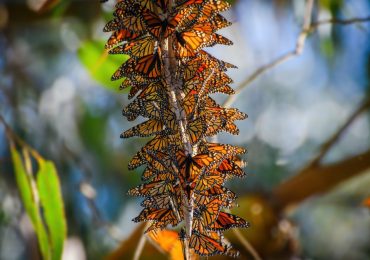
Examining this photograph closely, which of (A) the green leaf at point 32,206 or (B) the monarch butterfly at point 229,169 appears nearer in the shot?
(B) the monarch butterfly at point 229,169

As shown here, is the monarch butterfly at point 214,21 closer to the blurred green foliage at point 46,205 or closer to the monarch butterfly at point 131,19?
the monarch butterfly at point 131,19

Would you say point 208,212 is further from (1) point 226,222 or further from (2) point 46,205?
(2) point 46,205

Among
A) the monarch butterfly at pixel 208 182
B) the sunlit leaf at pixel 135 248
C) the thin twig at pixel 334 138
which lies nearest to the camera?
the monarch butterfly at pixel 208 182

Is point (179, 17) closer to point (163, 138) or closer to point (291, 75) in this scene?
point (163, 138)

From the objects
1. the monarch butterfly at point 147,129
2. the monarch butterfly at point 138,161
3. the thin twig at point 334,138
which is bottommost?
the monarch butterfly at point 138,161

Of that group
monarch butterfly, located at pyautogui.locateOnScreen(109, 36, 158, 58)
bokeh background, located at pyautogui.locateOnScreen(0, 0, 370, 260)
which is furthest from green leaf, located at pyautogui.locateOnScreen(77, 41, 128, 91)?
monarch butterfly, located at pyautogui.locateOnScreen(109, 36, 158, 58)

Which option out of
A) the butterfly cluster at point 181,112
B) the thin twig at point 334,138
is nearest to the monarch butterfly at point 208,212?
the butterfly cluster at point 181,112

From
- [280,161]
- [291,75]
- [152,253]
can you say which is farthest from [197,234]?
[291,75]

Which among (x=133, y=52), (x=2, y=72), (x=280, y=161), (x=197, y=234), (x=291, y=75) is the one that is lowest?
(x=197, y=234)
